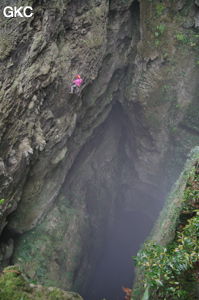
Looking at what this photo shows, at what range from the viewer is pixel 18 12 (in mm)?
7238

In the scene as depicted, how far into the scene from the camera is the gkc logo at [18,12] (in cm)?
713

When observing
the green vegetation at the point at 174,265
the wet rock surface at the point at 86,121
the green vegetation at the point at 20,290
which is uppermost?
the wet rock surface at the point at 86,121

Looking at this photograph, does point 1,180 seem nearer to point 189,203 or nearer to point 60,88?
point 60,88

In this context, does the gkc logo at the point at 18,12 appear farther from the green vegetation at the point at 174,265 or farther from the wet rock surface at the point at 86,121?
the green vegetation at the point at 174,265

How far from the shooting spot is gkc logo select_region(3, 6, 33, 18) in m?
7.13

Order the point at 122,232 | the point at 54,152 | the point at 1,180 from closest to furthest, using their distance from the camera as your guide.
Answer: the point at 1,180 < the point at 54,152 < the point at 122,232

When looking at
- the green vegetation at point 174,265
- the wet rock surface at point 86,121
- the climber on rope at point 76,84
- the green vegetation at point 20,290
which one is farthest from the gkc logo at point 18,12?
the green vegetation at point 174,265

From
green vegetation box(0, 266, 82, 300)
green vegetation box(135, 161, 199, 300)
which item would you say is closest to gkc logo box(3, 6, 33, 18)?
green vegetation box(0, 266, 82, 300)

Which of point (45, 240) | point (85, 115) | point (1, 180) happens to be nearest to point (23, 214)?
point (45, 240)

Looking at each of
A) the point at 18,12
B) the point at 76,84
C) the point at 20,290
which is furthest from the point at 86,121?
the point at 20,290

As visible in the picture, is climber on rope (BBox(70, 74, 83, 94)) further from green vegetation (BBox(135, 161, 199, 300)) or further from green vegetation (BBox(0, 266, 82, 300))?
green vegetation (BBox(0, 266, 82, 300))

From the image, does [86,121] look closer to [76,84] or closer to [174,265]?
[76,84]

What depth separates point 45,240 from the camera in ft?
36.1

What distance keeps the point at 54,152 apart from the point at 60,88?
105 inches
